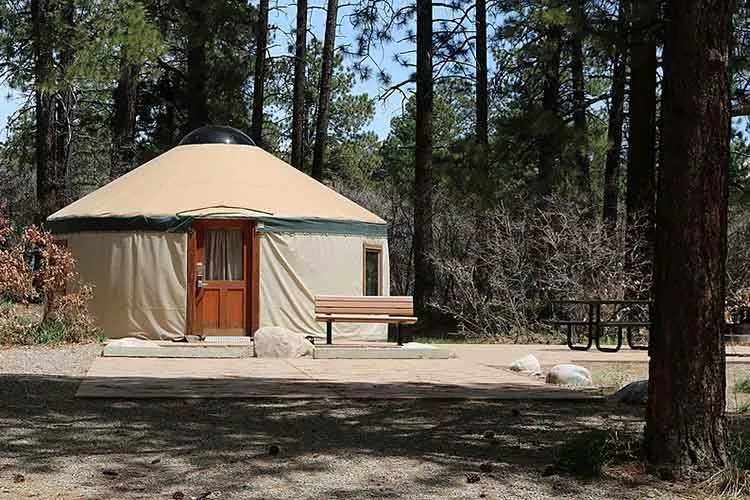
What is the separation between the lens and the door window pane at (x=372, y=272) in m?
14.8

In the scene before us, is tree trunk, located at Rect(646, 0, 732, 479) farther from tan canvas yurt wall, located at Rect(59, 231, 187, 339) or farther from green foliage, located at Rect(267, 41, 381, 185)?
green foliage, located at Rect(267, 41, 381, 185)

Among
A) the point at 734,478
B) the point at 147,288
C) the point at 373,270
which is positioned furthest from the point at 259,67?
the point at 734,478

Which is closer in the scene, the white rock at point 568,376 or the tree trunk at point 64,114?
the white rock at point 568,376

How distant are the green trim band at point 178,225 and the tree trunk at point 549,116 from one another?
2.91 m

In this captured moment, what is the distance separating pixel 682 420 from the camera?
4.42m

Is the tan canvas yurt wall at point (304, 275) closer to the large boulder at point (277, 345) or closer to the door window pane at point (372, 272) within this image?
the door window pane at point (372, 272)

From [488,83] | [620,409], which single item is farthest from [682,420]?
[488,83]

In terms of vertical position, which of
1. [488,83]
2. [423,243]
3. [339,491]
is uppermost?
[488,83]

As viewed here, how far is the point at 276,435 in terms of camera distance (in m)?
5.70

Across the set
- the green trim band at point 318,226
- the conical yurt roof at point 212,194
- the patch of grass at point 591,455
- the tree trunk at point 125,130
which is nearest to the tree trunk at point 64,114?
the tree trunk at point 125,130

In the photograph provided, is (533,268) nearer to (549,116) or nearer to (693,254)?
(549,116)

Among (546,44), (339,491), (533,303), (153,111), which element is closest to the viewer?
(339,491)

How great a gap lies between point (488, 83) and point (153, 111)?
729cm

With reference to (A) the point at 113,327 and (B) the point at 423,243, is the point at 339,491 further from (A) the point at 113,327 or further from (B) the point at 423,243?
(B) the point at 423,243
